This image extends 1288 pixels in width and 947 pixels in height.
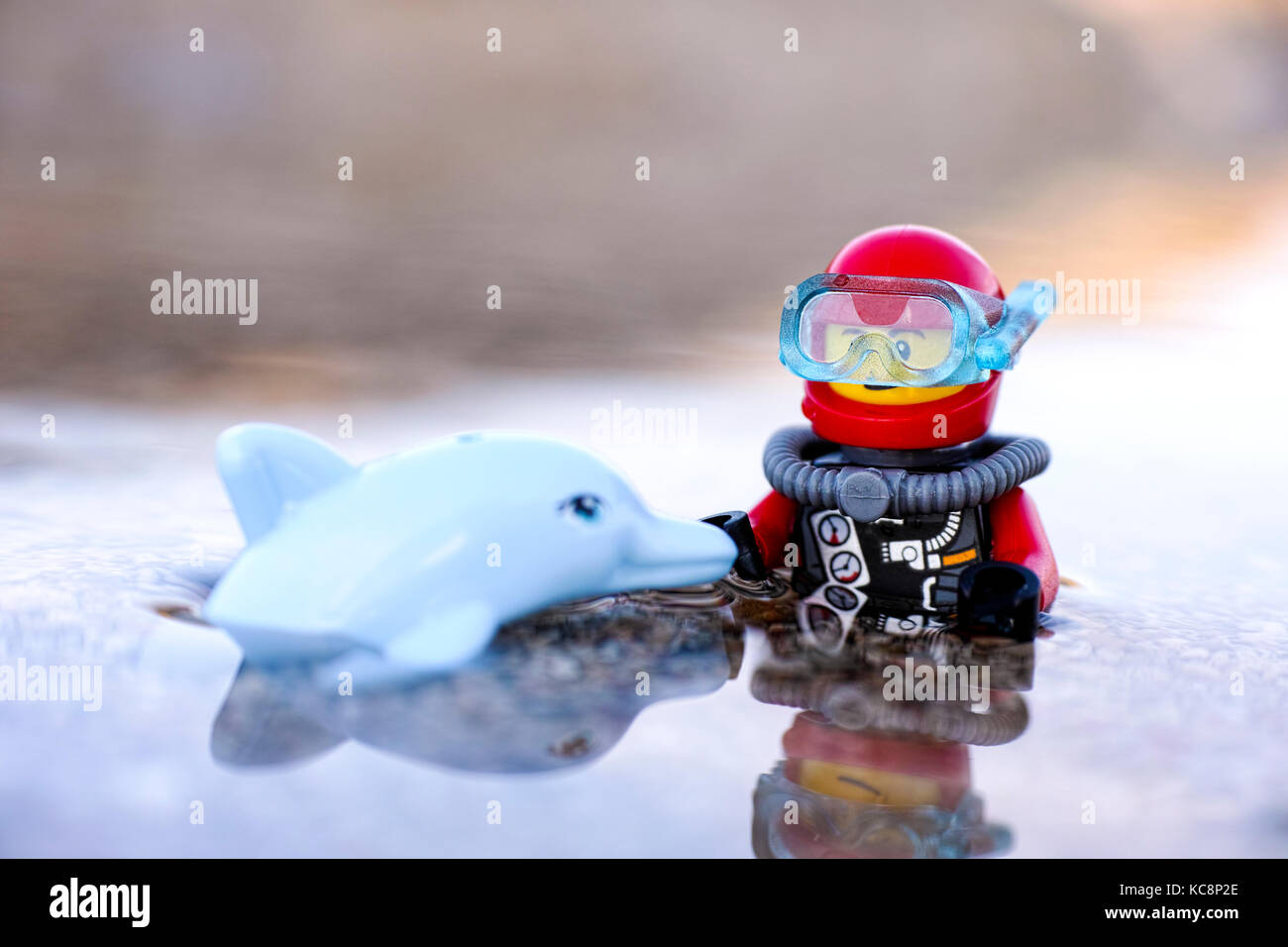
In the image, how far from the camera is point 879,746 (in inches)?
62.7

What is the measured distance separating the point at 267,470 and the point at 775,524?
0.80 meters

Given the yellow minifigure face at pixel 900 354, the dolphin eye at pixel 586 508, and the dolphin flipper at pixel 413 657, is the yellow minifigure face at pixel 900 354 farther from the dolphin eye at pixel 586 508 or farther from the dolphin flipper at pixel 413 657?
the dolphin flipper at pixel 413 657

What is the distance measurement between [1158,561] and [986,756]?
3.45 feet

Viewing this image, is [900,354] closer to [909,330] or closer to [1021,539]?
[909,330]

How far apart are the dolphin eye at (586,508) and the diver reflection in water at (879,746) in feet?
0.98

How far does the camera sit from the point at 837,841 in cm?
140

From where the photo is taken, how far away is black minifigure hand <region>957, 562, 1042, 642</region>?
6.03ft

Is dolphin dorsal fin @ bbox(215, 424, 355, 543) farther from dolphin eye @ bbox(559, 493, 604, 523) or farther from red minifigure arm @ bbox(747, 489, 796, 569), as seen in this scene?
red minifigure arm @ bbox(747, 489, 796, 569)

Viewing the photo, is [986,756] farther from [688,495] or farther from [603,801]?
[688,495]

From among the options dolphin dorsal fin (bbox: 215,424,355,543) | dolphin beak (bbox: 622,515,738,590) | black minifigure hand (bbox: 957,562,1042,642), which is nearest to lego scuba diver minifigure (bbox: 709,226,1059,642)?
black minifigure hand (bbox: 957,562,1042,642)

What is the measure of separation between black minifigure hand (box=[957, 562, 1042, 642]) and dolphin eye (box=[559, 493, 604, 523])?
1.64ft

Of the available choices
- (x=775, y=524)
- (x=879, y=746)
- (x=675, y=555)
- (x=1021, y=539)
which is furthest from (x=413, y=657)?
(x=1021, y=539)

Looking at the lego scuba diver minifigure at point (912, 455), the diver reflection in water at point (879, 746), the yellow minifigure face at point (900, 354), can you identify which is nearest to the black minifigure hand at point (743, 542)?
the lego scuba diver minifigure at point (912, 455)

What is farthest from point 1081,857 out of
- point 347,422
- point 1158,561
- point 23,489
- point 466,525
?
point 347,422
